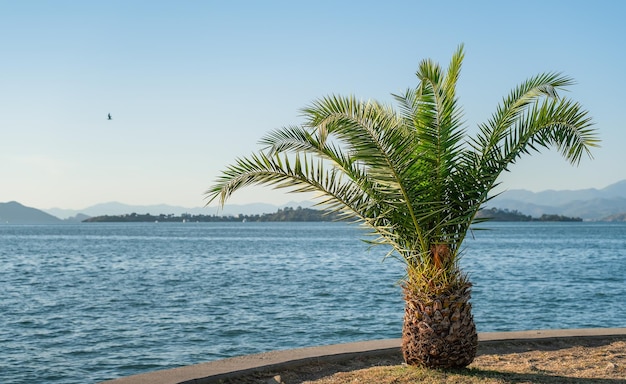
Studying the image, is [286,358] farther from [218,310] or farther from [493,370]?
[218,310]

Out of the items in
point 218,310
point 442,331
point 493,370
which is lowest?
point 218,310

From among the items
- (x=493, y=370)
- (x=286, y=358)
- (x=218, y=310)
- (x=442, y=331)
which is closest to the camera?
(x=442, y=331)

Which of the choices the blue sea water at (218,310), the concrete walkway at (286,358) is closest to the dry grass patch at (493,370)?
the concrete walkway at (286,358)

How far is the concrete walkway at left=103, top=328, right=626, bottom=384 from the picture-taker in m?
8.73

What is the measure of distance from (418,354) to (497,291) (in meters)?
23.9

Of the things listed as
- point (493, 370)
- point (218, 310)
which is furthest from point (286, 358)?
point (218, 310)

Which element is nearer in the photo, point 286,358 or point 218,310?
point 286,358

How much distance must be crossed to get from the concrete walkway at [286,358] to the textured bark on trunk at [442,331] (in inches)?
60.8

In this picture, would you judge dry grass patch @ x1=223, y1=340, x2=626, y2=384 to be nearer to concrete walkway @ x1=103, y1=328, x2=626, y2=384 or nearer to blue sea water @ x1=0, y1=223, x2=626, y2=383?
concrete walkway @ x1=103, y1=328, x2=626, y2=384

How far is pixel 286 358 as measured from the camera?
32.3 ft

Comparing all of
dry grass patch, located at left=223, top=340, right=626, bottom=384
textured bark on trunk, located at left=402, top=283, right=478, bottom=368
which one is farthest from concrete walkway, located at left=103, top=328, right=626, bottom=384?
textured bark on trunk, located at left=402, top=283, right=478, bottom=368

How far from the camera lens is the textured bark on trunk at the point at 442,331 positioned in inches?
347

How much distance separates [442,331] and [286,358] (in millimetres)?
2258

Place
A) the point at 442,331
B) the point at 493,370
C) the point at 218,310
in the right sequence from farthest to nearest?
the point at 218,310
the point at 493,370
the point at 442,331
